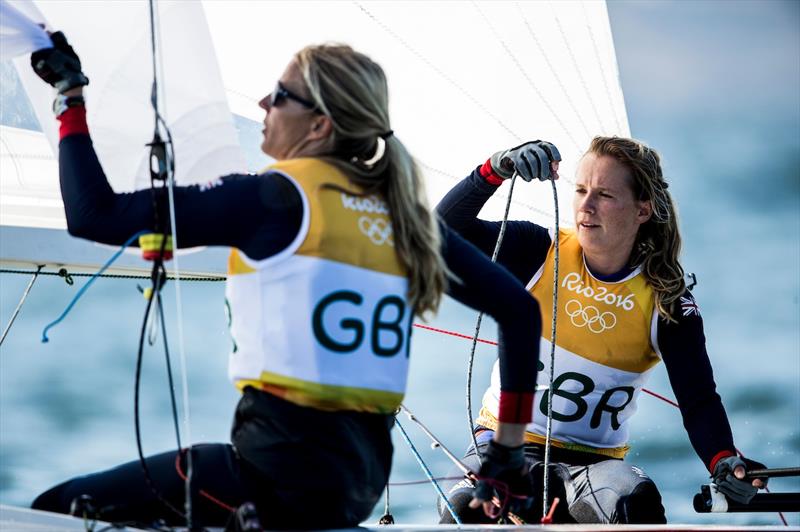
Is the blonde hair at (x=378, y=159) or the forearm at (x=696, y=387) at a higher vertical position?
the blonde hair at (x=378, y=159)

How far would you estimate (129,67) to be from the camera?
2.23 metres

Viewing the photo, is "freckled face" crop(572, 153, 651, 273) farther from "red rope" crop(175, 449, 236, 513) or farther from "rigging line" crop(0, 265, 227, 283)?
"red rope" crop(175, 449, 236, 513)

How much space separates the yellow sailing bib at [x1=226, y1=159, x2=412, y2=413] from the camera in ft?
4.51

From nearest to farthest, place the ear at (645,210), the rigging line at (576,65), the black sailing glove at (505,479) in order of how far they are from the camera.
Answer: the black sailing glove at (505,479)
the ear at (645,210)
the rigging line at (576,65)

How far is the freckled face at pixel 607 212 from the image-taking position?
2.40 metres

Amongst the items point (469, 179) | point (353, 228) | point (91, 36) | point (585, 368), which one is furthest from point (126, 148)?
point (585, 368)

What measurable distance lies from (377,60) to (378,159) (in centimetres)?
160

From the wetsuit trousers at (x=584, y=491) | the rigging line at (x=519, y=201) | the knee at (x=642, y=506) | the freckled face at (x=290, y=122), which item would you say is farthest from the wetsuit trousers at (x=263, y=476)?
the rigging line at (x=519, y=201)

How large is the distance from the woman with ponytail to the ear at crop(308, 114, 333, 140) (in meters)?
0.76

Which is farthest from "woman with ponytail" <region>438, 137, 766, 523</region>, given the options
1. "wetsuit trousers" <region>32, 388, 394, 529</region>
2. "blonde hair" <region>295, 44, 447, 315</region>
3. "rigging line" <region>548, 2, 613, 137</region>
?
"rigging line" <region>548, 2, 613, 137</region>

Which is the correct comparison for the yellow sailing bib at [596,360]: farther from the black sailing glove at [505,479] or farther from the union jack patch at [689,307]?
the black sailing glove at [505,479]

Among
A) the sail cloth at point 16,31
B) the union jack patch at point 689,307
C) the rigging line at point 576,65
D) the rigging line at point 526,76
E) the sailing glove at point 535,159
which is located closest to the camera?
the sail cloth at point 16,31

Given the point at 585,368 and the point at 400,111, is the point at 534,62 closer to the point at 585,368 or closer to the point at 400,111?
the point at 400,111

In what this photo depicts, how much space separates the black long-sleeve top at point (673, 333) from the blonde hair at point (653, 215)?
7 centimetres
